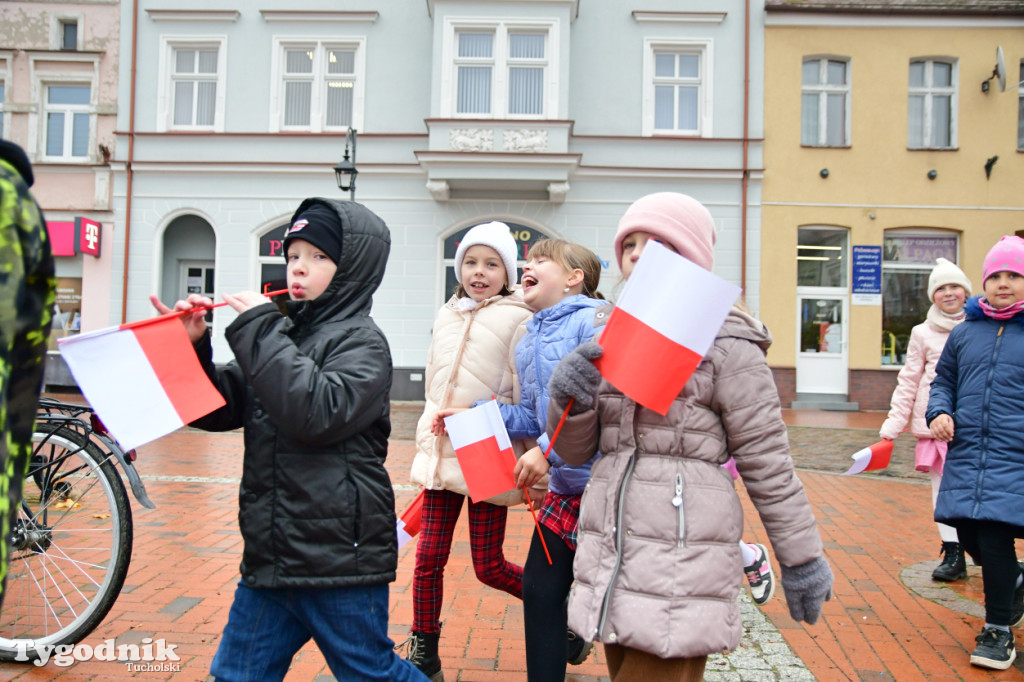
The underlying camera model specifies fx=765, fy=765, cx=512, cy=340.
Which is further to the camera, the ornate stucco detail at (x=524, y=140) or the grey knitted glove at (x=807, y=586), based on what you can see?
the ornate stucco detail at (x=524, y=140)

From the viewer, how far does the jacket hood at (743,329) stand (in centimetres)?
196

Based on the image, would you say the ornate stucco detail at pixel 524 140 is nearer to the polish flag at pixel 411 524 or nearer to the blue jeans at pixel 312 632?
the polish flag at pixel 411 524

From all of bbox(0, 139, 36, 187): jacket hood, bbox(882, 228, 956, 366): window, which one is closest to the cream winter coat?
bbox(0, 139, 36, 187): jacket hood

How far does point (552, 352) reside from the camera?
261cm

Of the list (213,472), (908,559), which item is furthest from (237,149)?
(908,559)

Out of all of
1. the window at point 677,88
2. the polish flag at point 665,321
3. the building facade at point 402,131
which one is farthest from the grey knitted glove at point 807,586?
the window at point 677,88

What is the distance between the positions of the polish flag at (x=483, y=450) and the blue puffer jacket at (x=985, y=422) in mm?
1997

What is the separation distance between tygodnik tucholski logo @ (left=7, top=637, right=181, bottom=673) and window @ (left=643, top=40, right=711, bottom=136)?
45.4 feet

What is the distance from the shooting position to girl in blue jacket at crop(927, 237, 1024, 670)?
124 inches

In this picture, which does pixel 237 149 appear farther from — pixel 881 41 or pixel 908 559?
pixel 908 559

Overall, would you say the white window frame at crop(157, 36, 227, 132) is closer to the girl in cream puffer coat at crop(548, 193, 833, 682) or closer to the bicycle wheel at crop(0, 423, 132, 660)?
the bicycle wheel at crop(0, 423, 132, 660)

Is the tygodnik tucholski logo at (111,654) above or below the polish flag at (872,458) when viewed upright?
below

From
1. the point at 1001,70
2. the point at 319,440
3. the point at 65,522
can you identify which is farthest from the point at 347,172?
the point at 1001,70

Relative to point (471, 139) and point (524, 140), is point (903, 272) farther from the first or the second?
point (471, 139)
